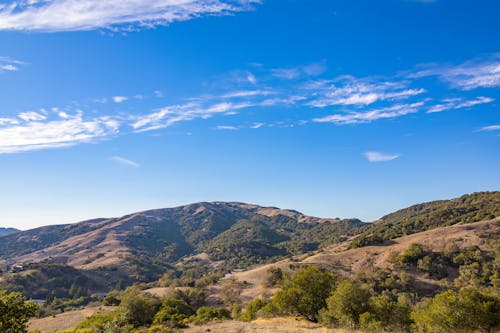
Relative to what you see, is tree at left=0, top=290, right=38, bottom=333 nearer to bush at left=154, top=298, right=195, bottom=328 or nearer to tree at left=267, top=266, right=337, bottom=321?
bush at left=154, top=298, right=195, bottom=328

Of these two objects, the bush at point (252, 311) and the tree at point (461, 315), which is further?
the bush at point (252, 311)

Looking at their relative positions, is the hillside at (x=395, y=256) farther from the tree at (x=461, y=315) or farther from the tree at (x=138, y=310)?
the tree at (x=461, y=315)

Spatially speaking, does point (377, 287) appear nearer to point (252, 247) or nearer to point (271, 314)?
point (271, 314)

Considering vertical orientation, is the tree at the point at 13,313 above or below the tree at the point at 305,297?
above

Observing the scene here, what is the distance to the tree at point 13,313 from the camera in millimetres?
14672

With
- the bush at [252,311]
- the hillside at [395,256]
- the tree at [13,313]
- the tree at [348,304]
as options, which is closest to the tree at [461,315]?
the tree at [348,304]

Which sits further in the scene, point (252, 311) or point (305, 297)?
point (252, 311)

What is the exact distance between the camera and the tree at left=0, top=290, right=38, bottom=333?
48.1 ft

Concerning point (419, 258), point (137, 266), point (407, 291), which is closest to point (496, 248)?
point (419, 258)

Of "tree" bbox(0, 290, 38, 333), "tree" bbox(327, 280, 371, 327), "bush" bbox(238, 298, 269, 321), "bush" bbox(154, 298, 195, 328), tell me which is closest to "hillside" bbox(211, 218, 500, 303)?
"bush" bbox(154, 298, 195, 328)

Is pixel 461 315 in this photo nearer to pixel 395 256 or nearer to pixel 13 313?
pixel 13 313

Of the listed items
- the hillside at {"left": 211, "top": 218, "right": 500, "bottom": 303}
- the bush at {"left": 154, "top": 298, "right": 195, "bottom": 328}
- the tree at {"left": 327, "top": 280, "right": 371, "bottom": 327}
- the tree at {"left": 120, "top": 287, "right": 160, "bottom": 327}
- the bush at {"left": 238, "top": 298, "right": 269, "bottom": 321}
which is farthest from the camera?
the hillside at {"left": 211, "top": 218, "right": 500, "bottom": 303}

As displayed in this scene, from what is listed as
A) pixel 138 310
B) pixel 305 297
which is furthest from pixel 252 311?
pixel 138 310

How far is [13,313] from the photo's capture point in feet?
49.0
